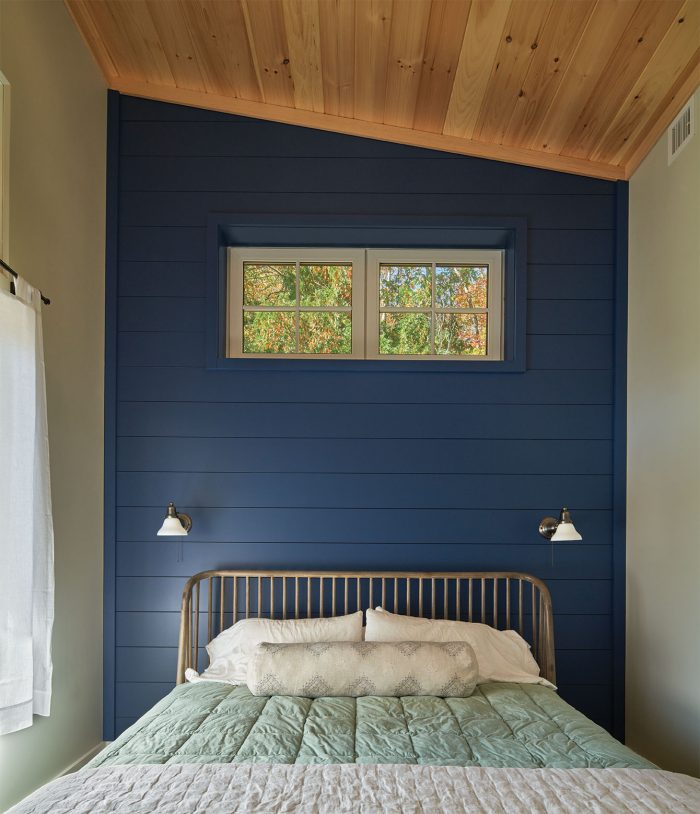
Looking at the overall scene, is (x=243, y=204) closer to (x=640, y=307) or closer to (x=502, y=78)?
(x=502, y=78)

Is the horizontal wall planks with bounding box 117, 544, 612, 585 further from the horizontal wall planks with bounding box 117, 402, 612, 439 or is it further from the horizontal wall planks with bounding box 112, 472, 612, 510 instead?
the horizontal wall planks with bounding box 117, 402, 612, 439

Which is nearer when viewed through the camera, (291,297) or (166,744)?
(166,744)


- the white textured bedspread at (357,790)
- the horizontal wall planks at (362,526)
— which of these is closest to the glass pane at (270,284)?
the horizontal wall planks at (362,526)

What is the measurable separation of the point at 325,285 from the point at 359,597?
1466mm

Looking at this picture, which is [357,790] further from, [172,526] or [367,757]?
[172,526]

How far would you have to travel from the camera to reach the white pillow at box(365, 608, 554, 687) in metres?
2.61

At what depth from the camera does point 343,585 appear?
9.78 ft

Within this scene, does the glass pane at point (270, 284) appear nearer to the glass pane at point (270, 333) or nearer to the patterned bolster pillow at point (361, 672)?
the glass pane at point (270, 333)

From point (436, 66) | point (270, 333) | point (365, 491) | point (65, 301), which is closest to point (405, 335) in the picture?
point (270, 333)

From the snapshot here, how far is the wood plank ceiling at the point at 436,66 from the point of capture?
2297 mm

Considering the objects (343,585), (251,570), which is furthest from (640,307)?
(251,570)

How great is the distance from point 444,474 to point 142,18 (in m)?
2.24

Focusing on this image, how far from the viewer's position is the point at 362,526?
3.01 metres

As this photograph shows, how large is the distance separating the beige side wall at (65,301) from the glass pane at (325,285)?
36.7 inches
